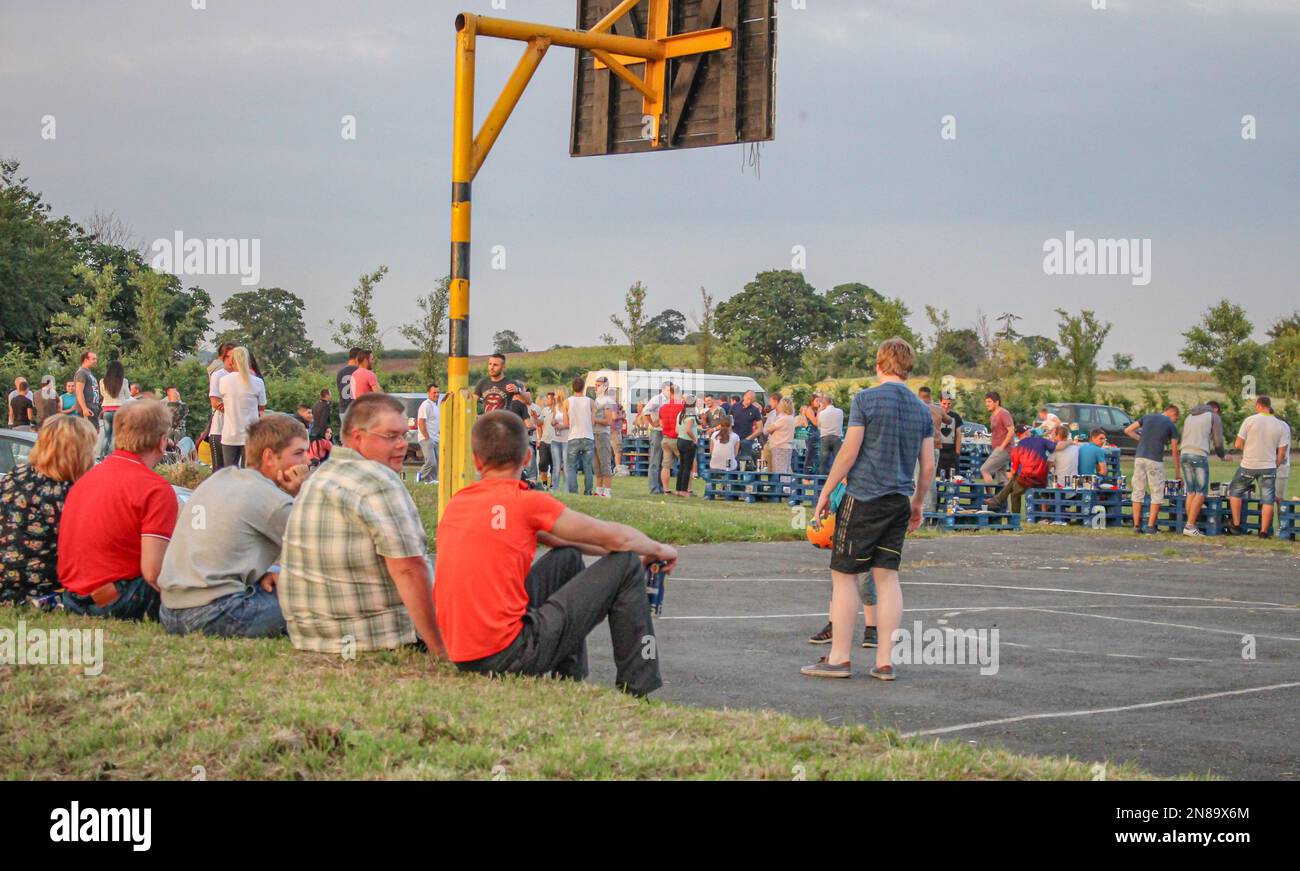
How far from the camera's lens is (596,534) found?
6.63m

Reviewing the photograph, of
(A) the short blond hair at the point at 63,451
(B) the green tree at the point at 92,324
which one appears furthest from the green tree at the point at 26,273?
(A) the short blond hair at the point at 63,451

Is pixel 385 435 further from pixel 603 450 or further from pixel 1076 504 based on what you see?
pixel 603 450

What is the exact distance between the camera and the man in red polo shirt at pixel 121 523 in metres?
7.96

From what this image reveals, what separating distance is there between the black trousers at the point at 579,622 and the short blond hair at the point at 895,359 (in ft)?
9.06

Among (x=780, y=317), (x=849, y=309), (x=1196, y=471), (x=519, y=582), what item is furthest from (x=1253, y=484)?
(x=849, y=309)

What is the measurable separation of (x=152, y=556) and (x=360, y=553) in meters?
1.82

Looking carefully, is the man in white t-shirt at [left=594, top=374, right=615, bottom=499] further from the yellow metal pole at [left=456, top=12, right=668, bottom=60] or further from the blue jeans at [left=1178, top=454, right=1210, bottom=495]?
the yellow metal pole at [left=456, top=12, right=668, bottom=60]

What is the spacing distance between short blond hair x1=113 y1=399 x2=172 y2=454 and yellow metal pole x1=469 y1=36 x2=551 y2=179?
3960 millimetres

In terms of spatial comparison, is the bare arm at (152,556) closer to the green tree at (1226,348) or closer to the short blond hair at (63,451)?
the short blond hair at (63,451)

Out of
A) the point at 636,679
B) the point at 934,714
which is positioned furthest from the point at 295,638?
the point at 934,714

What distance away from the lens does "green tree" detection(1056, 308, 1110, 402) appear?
54.2m
